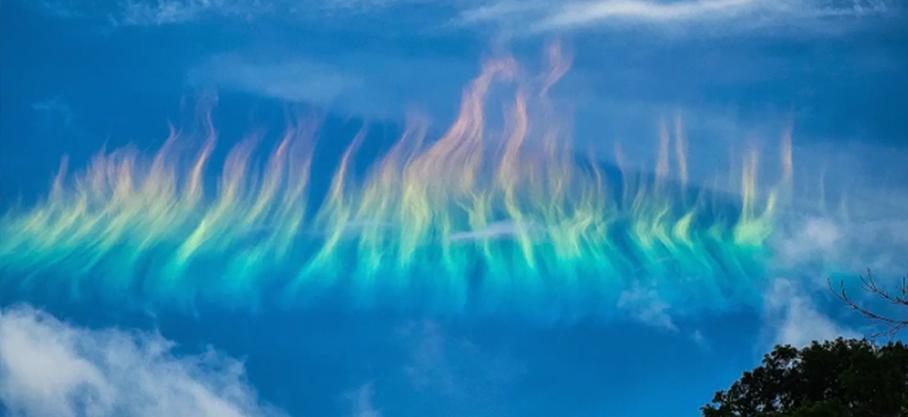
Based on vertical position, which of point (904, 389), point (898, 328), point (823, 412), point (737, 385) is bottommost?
point (898, 328)

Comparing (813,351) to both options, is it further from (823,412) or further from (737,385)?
(823,412)

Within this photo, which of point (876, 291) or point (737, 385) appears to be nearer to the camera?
point (876, 291)

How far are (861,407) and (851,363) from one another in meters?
2.38

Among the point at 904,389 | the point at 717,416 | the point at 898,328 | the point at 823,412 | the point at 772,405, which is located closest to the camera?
the point at 898,328

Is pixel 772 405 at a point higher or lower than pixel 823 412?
higher

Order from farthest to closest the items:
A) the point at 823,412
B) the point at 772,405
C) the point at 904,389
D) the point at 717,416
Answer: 1. the point at 772,405
2. the point at 717,416
3. the point at 904,389
4. the point at 823,412

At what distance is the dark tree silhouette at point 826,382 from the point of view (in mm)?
37688

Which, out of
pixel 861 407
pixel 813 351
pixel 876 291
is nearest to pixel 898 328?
pixel 876 291

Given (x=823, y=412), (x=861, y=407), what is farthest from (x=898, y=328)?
(x=861, y=407)

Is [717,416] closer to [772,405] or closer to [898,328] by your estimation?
[772,405]

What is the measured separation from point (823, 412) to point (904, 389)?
6087mm

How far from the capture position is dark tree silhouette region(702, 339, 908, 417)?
3769 centimetres

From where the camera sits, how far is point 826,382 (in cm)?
4328

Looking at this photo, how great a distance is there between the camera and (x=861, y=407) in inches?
1492
